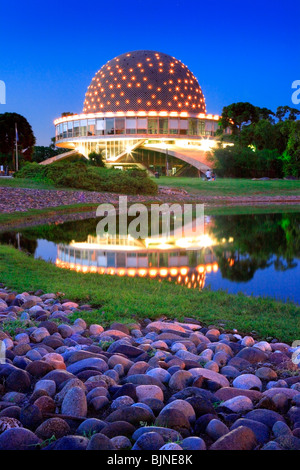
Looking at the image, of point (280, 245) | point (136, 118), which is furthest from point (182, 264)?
point (136, 118)

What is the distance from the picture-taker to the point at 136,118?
71.5m

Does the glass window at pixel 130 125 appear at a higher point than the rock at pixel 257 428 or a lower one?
higher

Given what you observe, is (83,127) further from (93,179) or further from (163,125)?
(93,179)

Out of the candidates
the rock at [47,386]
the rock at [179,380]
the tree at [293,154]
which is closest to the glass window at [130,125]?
the tree at [293,154]

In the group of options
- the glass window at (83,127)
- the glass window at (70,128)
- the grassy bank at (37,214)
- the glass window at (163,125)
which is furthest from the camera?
the glass window at (70,128)

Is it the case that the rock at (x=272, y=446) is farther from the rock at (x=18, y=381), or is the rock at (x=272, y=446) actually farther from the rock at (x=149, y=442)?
the rock at (x=18, y=381)

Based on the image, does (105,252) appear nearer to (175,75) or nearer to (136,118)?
(136,118)

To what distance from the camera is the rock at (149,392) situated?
298 cm

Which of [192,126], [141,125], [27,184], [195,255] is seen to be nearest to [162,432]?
[195,255]

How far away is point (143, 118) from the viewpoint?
7162 cm

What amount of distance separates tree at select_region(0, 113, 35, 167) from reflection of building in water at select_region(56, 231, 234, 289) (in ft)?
156

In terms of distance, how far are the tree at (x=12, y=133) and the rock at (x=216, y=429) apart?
190 feet

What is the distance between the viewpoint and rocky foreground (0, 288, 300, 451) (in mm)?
2492

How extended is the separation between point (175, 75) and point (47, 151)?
25454 millimetres
